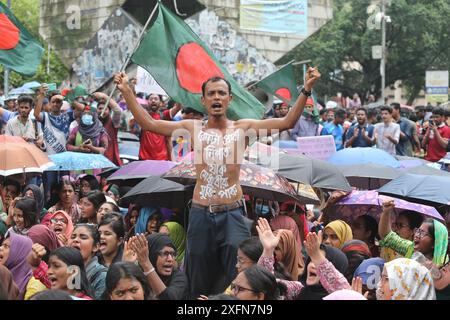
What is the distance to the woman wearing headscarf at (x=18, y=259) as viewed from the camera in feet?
23.0

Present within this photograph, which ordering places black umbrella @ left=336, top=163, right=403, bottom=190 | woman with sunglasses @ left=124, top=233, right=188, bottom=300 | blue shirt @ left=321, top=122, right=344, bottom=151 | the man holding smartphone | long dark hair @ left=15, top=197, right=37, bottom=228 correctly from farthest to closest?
blue shirt @ left=321, top=122, right=344, bottom=151 < the man holding smartphone < black umbrella @ left=336, top=163, right=403, bottom=190 < long dark hair @ left=15, top=197, right=37, bottom=228 < woman with sunglasses @ left=124, top=233, right=188, bottom=300

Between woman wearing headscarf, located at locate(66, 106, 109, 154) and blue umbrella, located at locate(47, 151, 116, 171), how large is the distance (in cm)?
85

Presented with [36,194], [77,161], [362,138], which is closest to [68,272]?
[36,194]

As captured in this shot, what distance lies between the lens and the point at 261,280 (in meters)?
5.75

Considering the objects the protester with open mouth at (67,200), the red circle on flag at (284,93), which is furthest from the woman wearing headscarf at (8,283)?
the red circle on flag at (284,93)

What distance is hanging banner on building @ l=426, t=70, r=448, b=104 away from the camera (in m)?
30.1

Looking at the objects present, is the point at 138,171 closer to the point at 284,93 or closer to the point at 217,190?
the point at 284,93

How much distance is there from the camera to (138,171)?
1123cm

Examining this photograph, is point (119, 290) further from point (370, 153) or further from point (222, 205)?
point (370, 153)

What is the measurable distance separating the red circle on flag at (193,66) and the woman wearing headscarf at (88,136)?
137 inches

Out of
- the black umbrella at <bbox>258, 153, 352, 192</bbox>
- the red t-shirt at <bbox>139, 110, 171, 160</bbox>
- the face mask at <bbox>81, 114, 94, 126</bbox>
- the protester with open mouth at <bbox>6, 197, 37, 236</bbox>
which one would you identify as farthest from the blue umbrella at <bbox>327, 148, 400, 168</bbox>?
the protester with open mouth at <bbox>6, 197, 37, 236</bbox>

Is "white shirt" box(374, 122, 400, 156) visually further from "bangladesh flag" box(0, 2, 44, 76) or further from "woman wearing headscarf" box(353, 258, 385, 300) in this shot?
"woman wearing headscarf" box(353, 258, 385, 300)

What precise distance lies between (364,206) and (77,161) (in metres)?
3.67

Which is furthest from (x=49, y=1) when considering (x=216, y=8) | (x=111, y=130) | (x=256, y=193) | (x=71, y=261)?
(x=71, y=261)
